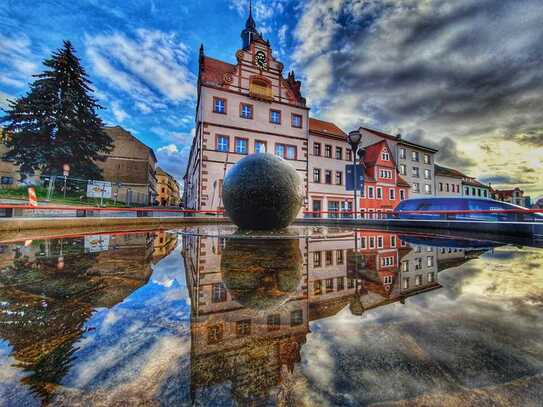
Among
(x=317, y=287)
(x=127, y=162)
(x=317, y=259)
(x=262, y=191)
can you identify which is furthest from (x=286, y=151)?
(x=127, y=162)

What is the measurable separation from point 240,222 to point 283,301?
17.8 ft

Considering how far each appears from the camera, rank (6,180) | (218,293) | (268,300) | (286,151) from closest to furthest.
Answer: (268,300) < (218,293) < (286,151) < (6,180)

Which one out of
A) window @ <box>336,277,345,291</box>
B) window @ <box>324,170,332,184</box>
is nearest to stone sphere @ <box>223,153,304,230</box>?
window @ <box>336,277,345,291</box>

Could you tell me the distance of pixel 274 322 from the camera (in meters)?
1.42

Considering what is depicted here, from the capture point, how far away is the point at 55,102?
2022cm

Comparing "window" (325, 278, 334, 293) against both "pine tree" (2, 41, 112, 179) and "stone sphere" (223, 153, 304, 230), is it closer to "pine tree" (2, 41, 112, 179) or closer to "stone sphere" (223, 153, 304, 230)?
"stone sphere" (223, 153, 304, 230)

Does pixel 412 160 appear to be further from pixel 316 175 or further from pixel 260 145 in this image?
pixel 260 145

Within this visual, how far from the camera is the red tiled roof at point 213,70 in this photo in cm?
2248

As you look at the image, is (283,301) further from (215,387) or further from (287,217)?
(287,217)

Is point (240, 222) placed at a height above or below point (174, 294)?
above

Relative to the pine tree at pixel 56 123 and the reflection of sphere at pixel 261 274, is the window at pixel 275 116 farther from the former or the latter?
the reflection of sphere at pixel 261 274

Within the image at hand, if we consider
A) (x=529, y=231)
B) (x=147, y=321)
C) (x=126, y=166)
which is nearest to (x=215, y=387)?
(x=147, y=321)

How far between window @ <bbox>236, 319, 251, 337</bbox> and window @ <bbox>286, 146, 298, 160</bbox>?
24124mm

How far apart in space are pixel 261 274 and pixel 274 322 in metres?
1.10
